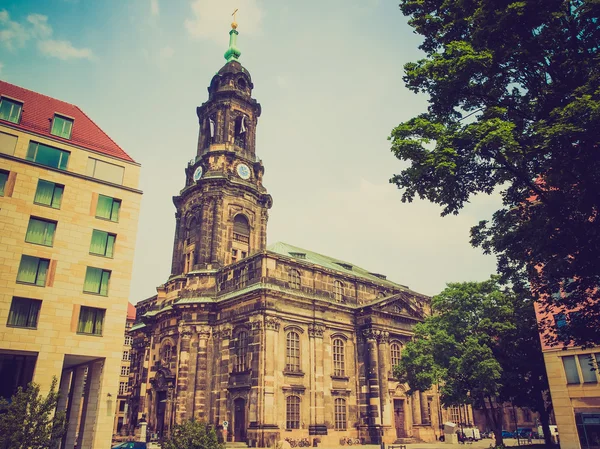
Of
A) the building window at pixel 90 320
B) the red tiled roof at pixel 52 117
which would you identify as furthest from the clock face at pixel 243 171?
the building window at pixel 90 320

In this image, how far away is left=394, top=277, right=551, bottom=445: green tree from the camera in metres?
31.0

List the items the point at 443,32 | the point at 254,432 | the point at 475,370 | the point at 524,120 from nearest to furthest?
1. the point at 524,120
2. the point at 443,32
3. the point at 475,370
4. the point at 254,432

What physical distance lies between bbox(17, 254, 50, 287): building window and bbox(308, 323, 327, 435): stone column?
2122 cm

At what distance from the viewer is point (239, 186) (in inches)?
1823

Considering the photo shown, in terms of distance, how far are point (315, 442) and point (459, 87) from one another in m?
29.4

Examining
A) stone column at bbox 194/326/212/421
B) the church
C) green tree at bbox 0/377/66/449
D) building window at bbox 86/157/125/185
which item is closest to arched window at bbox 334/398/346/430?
the church

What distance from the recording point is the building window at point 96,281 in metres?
26.2

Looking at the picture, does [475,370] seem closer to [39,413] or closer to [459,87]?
[459,87]

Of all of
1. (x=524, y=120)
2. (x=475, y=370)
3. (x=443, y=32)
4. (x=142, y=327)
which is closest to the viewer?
(x=524, y=120)

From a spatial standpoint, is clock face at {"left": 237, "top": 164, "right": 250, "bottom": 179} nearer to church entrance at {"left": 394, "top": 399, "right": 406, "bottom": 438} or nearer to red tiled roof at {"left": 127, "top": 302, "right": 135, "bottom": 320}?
church entrance at {"left": 394, "top": 399, "right": 406, "bottom": 438}

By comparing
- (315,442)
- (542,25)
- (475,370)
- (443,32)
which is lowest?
(315,442)

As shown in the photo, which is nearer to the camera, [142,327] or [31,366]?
[31,366]

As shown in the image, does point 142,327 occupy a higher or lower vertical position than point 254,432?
higher

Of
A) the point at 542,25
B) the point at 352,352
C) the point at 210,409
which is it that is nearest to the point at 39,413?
the point at 210,409
